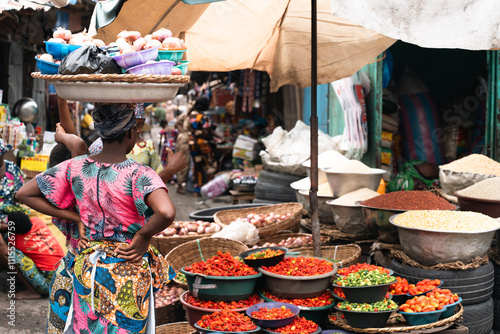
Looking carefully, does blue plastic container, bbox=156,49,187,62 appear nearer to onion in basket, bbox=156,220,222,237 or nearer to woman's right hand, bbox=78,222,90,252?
woman's right hand, bbox=78,222,90,252

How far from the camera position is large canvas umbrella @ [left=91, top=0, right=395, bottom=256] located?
4.82 m

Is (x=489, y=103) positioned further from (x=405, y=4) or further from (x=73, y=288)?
(x=73, y=288)

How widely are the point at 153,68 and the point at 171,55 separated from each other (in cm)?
20

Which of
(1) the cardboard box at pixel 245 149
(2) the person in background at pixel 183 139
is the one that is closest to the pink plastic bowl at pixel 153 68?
(1) the cardboard box at pixel 245 149

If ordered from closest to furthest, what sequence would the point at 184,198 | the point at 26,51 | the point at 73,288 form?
the point at 73,288 → the point at 26,51 → the point at 184,198

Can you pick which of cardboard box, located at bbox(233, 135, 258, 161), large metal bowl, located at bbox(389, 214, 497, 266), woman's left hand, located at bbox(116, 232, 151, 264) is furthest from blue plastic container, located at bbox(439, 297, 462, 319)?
cardboard box, located at bbox(233, 135, 258, 161)

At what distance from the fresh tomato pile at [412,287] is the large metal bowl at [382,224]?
0.68 metres

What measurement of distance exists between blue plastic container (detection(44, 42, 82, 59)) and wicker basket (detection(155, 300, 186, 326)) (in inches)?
84.8

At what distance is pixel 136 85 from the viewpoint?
7.73 feet

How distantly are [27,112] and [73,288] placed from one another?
6.17 metres

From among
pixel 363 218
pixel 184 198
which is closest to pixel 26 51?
pixel 184 198

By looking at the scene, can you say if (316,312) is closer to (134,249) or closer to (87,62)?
(134,249)

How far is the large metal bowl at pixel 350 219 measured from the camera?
4.54 m

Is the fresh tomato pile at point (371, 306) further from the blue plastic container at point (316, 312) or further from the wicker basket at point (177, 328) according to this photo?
the wicker basket at point (177, 328)
